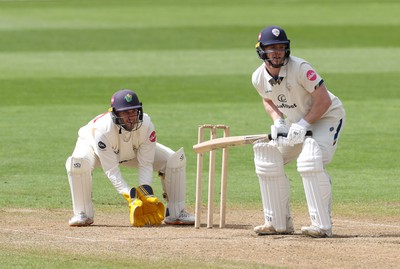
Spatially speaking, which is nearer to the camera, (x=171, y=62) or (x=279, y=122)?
(x=279, y=122)

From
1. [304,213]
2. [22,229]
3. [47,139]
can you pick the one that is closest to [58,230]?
[22,229]

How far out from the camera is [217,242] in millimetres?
8797

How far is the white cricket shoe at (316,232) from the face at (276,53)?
1.44 m

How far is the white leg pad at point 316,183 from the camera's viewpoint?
8977 millimetres

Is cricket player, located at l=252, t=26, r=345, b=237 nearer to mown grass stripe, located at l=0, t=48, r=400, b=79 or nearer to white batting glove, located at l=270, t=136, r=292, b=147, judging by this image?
white batting glove, located at l=270, t=136, r=292, b=147

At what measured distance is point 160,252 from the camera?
27.5ft

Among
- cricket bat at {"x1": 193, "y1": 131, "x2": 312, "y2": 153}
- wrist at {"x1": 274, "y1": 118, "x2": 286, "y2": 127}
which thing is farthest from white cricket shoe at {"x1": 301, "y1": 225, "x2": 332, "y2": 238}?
wrist at {"x1": 274, "y1": 118, "x2": 286, "y2": 127}

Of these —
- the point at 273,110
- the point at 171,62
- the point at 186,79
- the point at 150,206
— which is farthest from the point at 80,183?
the point at 171,62

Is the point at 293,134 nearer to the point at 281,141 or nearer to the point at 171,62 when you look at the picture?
the point at 281,141

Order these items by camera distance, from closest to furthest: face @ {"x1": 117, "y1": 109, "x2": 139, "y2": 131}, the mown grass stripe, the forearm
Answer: the forearm
face @ {"x1": 117, "y1": 109, "x2": 139, "y2": 131}
the mown grass stripe

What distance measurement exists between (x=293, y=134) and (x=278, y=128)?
219 millimetres

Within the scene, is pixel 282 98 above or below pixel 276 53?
below

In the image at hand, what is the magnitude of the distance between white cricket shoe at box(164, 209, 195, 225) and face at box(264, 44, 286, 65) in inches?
72.6

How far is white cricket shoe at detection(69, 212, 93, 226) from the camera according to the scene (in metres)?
9.94
